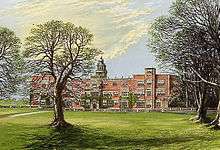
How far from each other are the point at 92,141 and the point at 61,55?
2051cm

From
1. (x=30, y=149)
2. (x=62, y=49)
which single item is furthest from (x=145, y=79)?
(x=30, y=149)

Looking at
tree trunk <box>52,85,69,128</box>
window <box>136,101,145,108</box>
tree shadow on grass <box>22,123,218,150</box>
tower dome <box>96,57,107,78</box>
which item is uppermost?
tower dome <box>96,57,107,78</box>

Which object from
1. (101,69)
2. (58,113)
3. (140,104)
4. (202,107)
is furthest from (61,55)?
(101,69)

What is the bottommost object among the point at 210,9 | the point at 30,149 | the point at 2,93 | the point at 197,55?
the point at 30,149

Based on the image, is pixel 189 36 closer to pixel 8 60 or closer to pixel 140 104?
pixel 8 60

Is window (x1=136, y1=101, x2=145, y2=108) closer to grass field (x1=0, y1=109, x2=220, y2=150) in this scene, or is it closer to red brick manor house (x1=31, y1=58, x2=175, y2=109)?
red brick manor house (x1=31, y1=58, x2=175, y2=109)

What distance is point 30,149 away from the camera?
45.2 meters

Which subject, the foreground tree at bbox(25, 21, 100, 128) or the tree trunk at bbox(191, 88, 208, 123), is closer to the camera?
the foreground tree at bbox(25, 21, 100, 128)

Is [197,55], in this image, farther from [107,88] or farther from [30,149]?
[107,88]

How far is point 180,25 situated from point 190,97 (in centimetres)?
7068

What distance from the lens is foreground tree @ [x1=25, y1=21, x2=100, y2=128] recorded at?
6178cm

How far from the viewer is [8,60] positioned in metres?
66.4

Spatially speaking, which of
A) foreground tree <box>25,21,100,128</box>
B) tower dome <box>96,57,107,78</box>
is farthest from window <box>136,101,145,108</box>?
foreground tree <box>25,21,100,128</box>

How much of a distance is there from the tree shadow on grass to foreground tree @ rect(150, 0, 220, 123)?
32.0 feet
